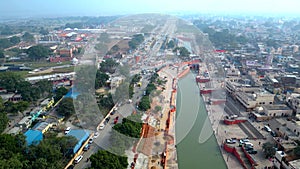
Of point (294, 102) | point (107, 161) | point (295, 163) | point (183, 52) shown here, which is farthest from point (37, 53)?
point (295, 163)

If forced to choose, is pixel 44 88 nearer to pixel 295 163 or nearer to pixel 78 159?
pixel 78 159

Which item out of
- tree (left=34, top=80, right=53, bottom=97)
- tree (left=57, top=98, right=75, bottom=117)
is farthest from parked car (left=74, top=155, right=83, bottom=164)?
tree (left=34, top=80, right=53, bottom=97)

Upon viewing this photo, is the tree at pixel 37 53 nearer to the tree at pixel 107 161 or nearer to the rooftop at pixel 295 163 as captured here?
the tree at pixel 107 161

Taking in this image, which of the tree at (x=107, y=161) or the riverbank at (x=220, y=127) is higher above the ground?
the tree at (x=107, y=161)

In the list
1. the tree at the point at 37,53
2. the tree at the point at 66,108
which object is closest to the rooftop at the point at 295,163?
the tree at the point at 66,108

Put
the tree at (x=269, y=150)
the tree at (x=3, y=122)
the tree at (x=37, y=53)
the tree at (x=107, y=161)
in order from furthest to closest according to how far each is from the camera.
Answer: the tree at (x=37, y=53) < the tree at (x=3, y=122) < the tree at (x=269, y=150) < the tree at (x=107, y=161)

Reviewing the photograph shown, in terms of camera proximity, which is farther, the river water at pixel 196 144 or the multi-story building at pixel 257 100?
the multi-story building at pixel 257 100

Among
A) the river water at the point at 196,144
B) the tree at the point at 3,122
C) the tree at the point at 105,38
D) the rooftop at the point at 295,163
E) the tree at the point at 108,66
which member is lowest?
the river water at the point at 196,144

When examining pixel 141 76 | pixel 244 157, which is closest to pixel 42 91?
pixel 141 76

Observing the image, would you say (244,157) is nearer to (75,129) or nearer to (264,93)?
(264,93)
